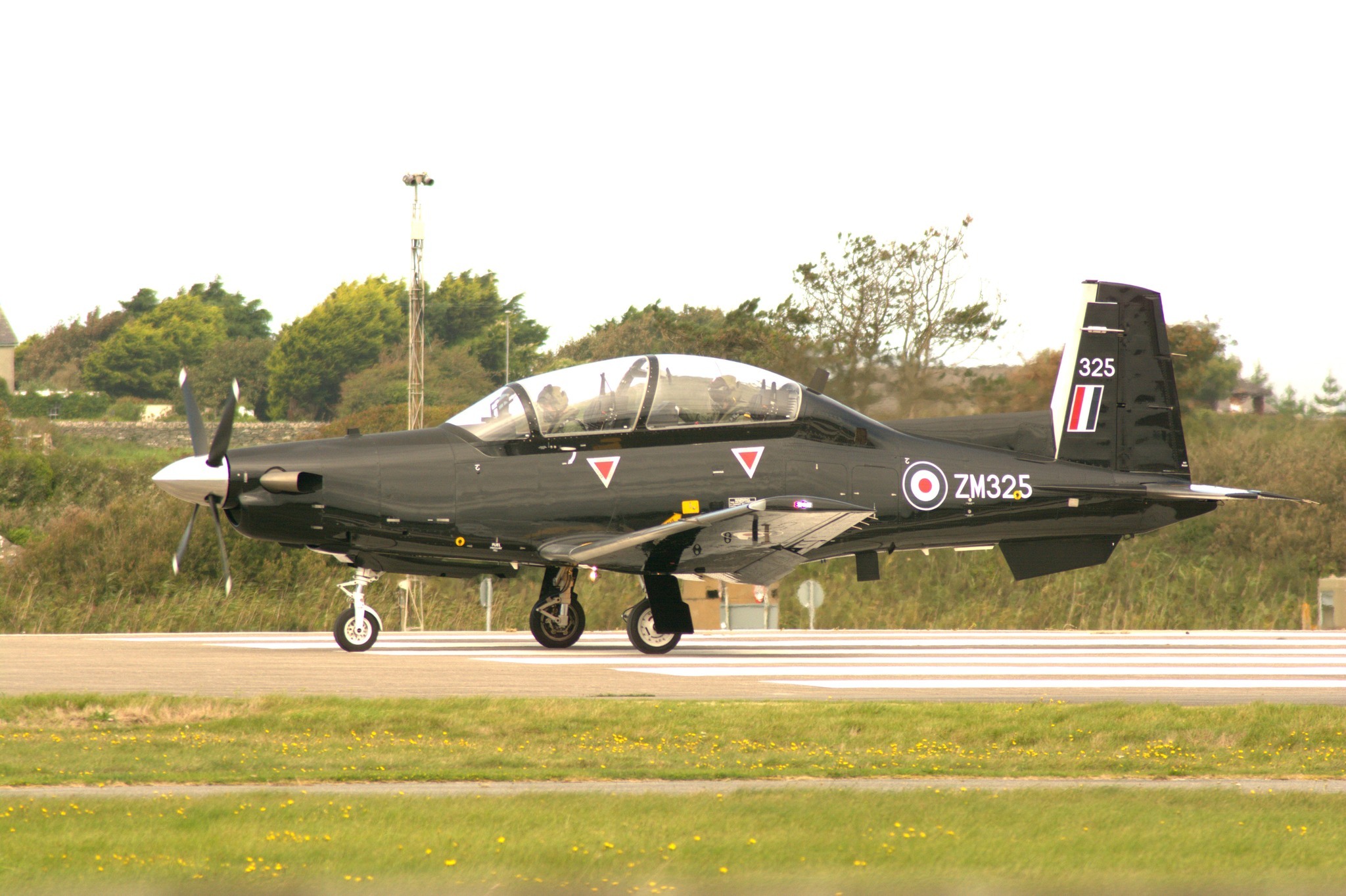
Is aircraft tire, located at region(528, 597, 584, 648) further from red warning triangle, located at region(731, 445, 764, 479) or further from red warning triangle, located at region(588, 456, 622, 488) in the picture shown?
red warning triangle, located at region(731, 445, 764, 479)

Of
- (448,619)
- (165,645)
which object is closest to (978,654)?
(165,645)

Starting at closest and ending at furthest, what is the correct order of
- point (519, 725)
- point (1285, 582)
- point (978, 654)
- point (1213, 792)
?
1. point (1213, 792)
2. point (519, 725)
3. point (978, 654)
4. point (1285, 582)

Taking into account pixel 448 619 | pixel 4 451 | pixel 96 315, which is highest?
pixel 96 315

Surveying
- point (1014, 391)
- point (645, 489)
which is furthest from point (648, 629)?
point (1014, 391)

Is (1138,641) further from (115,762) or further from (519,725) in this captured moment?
(115,762)

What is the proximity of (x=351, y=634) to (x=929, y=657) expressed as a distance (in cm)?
607

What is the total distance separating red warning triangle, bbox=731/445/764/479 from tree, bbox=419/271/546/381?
60.9 metres

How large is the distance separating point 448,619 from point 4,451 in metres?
18.5

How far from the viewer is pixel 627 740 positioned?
7.90 meters

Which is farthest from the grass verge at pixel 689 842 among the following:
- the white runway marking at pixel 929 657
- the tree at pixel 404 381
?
the tree at pixel 404 381

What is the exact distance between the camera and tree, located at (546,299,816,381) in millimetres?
35969

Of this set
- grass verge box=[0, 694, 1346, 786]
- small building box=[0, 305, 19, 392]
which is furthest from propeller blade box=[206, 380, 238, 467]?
small building box=[0, 305, 19, 392]

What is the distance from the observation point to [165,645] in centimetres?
1445

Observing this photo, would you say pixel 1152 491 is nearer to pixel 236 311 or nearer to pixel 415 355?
pixel 415 355
